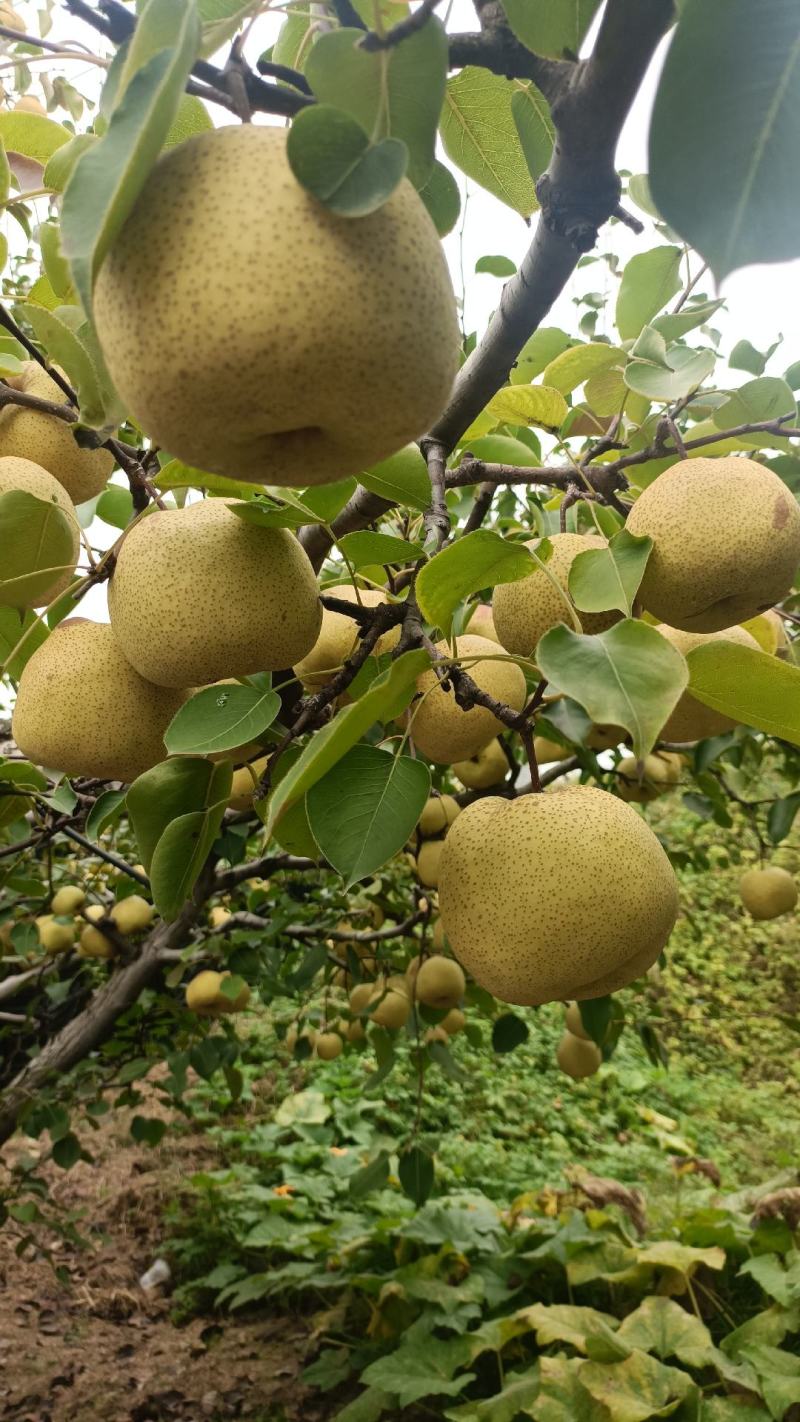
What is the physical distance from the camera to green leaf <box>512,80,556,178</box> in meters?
0.73

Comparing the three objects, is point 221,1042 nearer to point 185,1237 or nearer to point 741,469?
point 185,1237

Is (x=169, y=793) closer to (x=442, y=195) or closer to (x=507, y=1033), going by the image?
(x=442, y=195)

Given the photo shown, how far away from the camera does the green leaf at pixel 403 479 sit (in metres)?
0.94

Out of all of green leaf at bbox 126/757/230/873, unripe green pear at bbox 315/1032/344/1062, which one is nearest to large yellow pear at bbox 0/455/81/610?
green leaf at bbox 126/757/230/873

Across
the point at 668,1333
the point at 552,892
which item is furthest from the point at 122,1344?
the point at 552,892

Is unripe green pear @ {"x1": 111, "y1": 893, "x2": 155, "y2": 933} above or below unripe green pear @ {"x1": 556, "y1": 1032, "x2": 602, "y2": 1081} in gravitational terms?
above

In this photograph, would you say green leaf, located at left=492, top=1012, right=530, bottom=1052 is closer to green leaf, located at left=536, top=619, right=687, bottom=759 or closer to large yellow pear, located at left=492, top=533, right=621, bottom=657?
large yellow pear, located at left=492, top=533, right=621, bottom=657

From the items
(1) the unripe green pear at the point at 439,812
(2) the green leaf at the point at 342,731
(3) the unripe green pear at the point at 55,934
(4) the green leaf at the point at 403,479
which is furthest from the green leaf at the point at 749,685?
(3) the unripe green pear at the point at 55,934

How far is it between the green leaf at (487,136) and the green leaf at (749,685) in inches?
18.4

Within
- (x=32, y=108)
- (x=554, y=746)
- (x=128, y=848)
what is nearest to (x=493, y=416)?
(x=554, y=746)

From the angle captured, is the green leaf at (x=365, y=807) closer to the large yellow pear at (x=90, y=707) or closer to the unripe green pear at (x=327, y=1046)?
the large yellow pear at (x=90, y=707)

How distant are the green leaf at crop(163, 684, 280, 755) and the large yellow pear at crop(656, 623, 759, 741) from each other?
534 millimetres

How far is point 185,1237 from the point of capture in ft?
13.9

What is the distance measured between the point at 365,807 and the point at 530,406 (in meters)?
0.67
